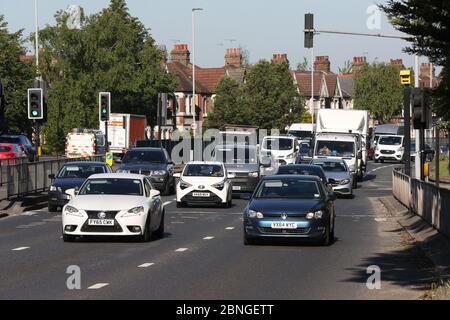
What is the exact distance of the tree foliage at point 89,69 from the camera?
84000mm

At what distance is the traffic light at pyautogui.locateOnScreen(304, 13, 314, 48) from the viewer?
124 ft

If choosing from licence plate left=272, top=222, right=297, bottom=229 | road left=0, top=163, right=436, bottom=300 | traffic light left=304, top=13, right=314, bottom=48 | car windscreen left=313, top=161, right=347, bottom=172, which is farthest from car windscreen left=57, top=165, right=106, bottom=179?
licence plate left=272, top=222, right=297, bottom=229

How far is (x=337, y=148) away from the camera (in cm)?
5262

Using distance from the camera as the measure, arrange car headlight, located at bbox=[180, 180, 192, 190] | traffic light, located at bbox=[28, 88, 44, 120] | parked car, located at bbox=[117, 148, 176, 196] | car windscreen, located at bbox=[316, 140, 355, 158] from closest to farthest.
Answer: car headlight, located at bbox=[180, 180, 192, 190]
traffic light, located at bbox=[28, 88, 44, 120]
parked car, located at bbox=[117, 148, 176, 196]
car windscreen, located at bbox=[316, 140, 355, 158]

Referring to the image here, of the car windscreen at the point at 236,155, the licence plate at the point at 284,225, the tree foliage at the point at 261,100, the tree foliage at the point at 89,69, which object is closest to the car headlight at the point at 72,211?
the licence plate at the point at 284,225

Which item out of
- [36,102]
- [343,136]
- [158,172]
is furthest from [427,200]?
[343,136]

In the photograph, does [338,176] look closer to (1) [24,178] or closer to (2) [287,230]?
(1) [24,178]

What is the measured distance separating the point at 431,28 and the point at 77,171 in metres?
19.2

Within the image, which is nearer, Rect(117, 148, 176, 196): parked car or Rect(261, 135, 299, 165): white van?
Rect(117, 148, 176, 196): parked car

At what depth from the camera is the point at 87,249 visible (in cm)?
2134

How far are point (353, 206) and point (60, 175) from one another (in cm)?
1037

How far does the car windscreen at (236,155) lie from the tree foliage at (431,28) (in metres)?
24.8

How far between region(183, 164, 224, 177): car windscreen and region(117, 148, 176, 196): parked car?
4451 millimetres

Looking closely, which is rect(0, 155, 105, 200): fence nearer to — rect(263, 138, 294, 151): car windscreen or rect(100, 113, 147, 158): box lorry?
rect(263, 138, 294, 151): car windscreen
